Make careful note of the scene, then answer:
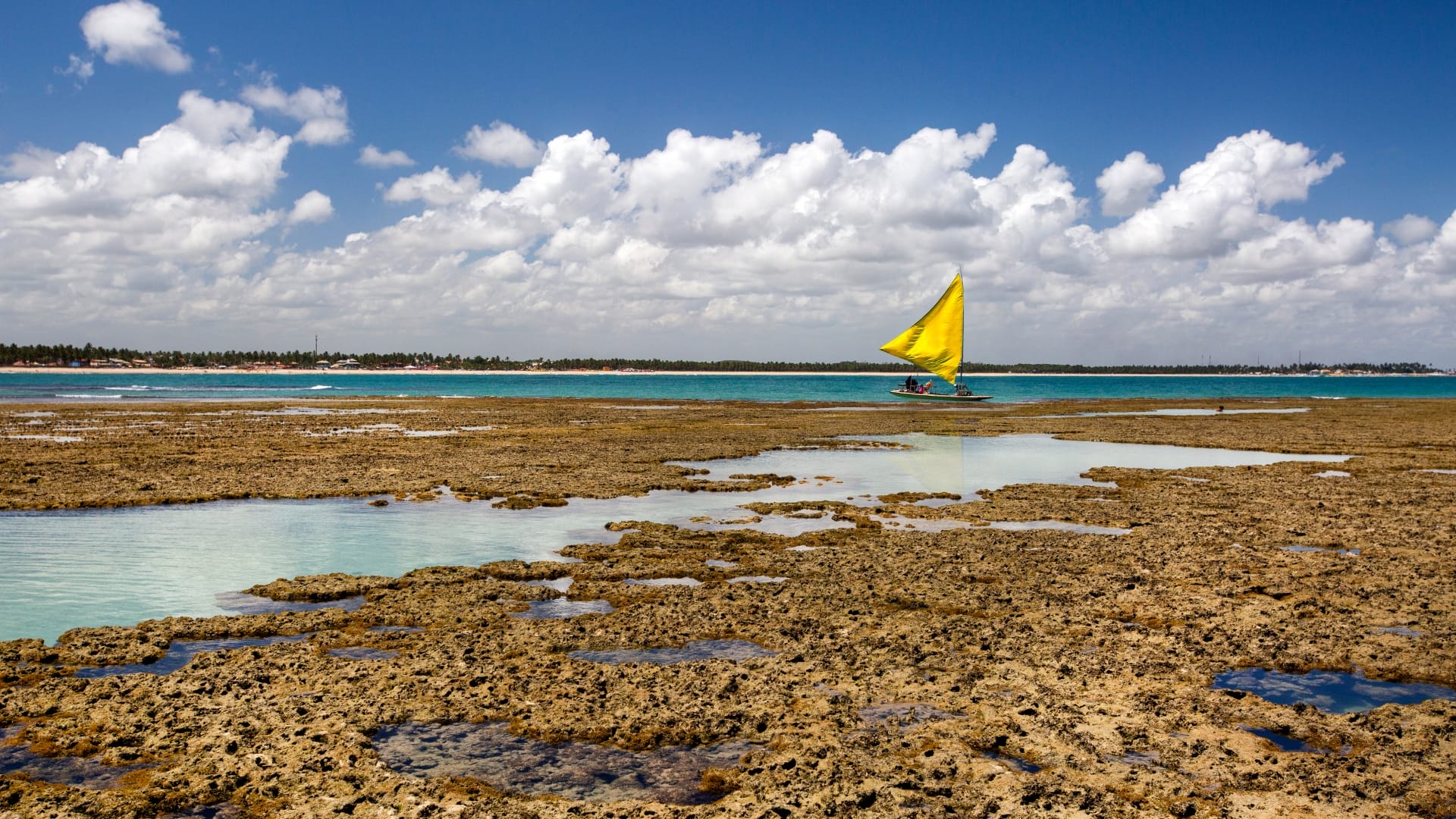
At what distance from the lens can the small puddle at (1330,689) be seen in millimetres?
7469

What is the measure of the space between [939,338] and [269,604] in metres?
50.1

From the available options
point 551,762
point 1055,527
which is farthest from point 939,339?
point 551,762

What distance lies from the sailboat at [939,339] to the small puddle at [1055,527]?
131 feet

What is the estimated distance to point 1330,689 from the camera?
25.6 ft

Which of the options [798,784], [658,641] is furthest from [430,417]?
[798,784]

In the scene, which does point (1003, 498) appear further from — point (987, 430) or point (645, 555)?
point (987, 430)

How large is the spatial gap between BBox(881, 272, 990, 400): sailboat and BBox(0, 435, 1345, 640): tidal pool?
104 feet

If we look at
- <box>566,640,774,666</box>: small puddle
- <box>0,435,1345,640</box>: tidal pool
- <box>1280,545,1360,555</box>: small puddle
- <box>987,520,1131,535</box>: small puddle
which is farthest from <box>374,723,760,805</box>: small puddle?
<box>1280,545,1360,555</box>: small puddle

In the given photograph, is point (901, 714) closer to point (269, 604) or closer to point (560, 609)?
point (560, 609)

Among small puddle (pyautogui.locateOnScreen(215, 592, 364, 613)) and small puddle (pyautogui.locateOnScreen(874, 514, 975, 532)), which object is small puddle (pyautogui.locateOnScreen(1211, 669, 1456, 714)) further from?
small puddle (pyautogui.locateOnScreen(215, 592, 364, 613))

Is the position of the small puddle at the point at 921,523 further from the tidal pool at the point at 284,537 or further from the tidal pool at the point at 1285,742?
the tidal pool at the point at 1285,742

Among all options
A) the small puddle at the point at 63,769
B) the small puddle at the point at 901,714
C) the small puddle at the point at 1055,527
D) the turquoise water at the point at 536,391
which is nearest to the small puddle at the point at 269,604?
the small puddle at the point at 63,769

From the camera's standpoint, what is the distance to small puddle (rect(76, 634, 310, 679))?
26.5 feet

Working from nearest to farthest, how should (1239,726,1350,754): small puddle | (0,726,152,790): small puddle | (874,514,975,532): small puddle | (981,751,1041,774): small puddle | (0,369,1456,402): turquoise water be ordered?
(0,726,152,790): small puddle
(981,751,1041,774): small puddle
(1239,726,1350,754): small puddle
(874,514,975,532): small puddle
(0,369,1456,402): turquoise water
